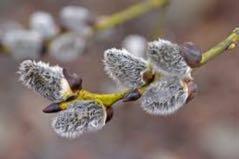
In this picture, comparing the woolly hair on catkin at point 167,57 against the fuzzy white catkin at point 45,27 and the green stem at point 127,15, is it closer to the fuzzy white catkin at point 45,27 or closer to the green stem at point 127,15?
the green stem at point 127,15

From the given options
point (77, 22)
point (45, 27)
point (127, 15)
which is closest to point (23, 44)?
point (45, 27)

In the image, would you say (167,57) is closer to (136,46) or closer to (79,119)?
(79,119)

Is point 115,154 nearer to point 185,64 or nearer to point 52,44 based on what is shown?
point 52,44

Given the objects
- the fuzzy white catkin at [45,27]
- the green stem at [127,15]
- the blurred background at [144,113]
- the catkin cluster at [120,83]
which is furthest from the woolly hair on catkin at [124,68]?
the blurred background at [144,113]

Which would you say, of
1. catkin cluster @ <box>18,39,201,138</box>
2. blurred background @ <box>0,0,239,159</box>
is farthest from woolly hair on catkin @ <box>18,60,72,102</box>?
blurred background @ <box>0,0,239,159</box>

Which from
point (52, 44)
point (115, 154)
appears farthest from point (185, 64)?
point (115, 154)

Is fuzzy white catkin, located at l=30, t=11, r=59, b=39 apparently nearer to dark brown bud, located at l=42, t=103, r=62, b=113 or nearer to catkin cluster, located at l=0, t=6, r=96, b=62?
catkin cluster, located at l=0, t=6, r=96, b=62

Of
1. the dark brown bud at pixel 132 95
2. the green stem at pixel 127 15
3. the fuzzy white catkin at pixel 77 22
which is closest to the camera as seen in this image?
the dark brown bud at pixel 132 95
